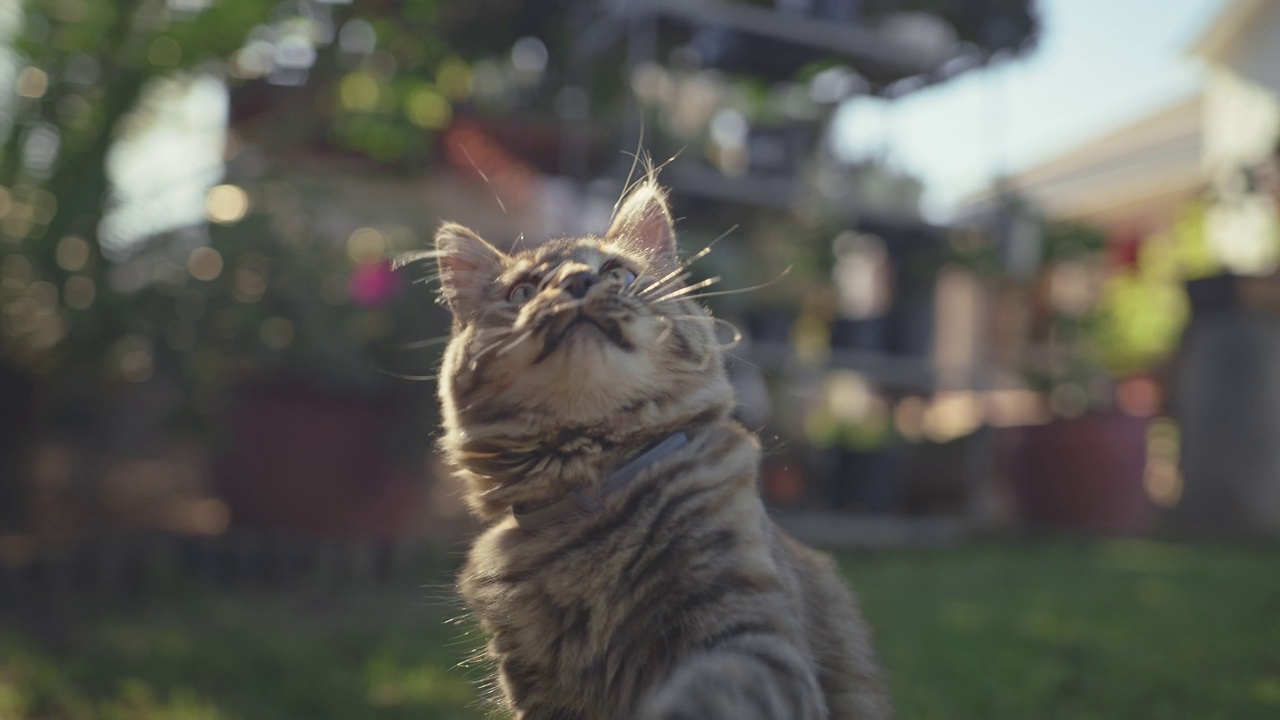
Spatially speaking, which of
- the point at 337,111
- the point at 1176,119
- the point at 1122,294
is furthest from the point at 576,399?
the point at 1122,294

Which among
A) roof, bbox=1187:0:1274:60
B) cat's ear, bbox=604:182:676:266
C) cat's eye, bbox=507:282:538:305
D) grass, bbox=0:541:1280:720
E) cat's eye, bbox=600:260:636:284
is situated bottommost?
grass, bbox=0:541:1280:720

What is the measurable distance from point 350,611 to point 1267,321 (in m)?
5.79

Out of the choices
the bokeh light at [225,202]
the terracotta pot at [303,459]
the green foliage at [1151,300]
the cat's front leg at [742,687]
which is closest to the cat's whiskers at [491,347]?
the cat's front leg at [742,687]

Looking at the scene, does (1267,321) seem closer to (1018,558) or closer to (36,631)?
(1018,558)

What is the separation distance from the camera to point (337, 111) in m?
5.38

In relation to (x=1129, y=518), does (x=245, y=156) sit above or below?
above

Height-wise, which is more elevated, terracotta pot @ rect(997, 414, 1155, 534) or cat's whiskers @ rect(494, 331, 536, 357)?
cat's whiskers @ rect(494, 331, 536, 357)

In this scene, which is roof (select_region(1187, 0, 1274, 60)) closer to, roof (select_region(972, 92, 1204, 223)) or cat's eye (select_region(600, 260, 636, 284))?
cat's eye (select_region(600, 260, 636, 284))

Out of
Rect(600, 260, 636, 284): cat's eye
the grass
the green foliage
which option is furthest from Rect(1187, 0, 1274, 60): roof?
the green foliage

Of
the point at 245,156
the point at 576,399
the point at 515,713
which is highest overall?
the point at 245,156

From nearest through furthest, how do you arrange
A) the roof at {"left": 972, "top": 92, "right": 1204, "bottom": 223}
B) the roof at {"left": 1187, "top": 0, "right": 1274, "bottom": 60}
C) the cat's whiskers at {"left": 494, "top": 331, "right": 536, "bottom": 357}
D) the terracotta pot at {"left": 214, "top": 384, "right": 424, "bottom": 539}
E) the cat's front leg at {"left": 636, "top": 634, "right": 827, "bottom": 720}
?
the cat's front leg at {"left": 636, "top": 634, "right": 827, "bottom": 720} < the cat's whiskers at {"left": 494, "top": 331, "right": 536, "bottom": 357} < the roof at {"left": 1187, "top": 0, "right": 1274, "bottom": 60} < the terracotta pot at {"left": 214, "top": 384, "right": 424, "bottom": 539} < the roof at {"left": 972, "top": 92, "right": 1204, "bottom": 223}

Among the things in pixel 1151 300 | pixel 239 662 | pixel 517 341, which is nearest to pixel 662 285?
pixel 517 341

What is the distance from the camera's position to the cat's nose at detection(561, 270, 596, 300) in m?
1.63

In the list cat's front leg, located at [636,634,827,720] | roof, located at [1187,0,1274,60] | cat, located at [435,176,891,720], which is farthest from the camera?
roof, located at [1187,0,1274,60]
